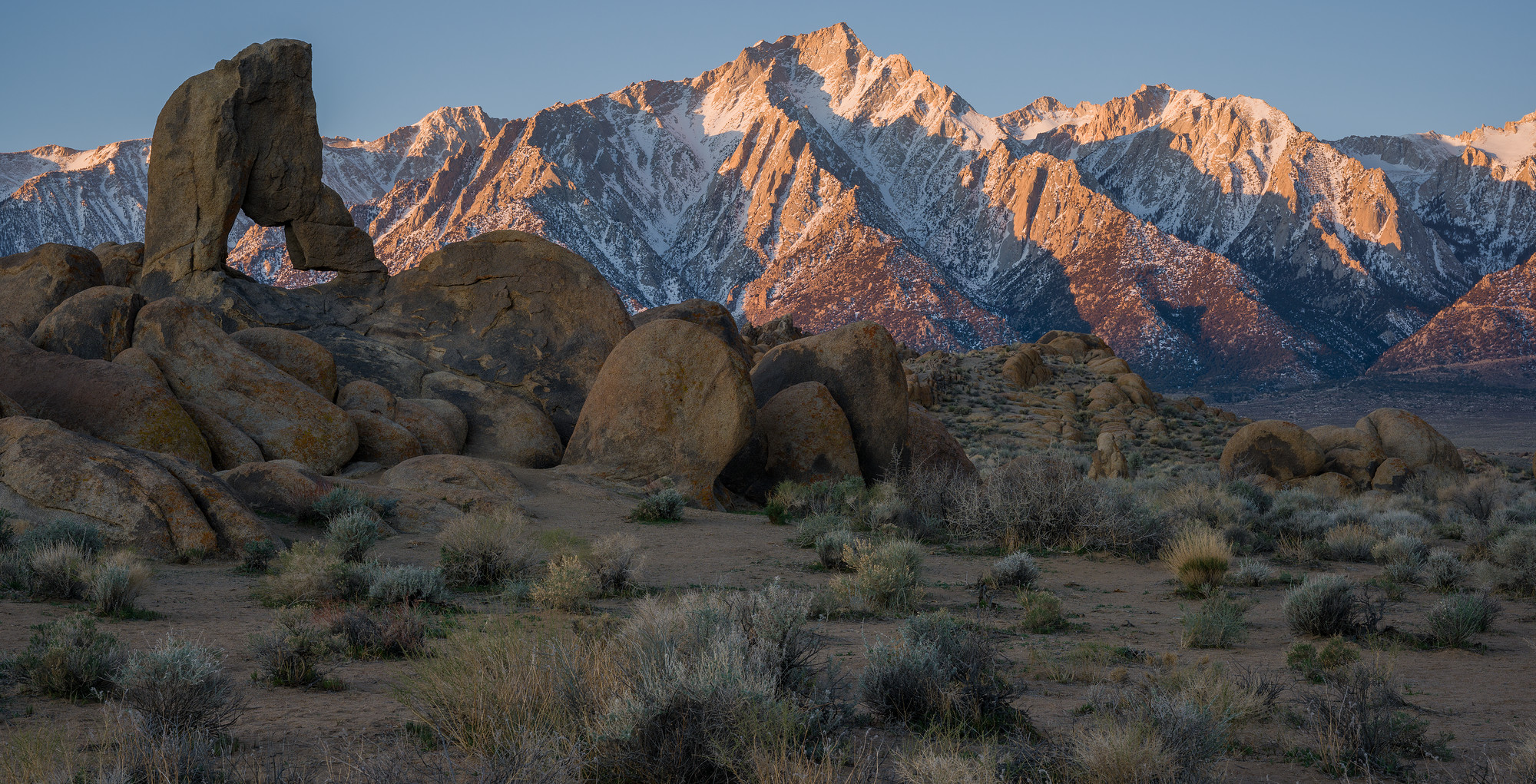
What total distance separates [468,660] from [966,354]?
59298 millimetres

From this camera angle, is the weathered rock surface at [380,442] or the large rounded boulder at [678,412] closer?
the weathered rock surface at [380,442]

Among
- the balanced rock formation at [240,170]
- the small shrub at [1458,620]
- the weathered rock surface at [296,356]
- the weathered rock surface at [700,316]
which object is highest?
the balanced rock formation at [240,170]

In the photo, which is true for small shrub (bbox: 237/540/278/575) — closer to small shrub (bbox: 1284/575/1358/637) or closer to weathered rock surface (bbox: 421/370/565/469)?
weathered rock surface (bbox: 421/370/565/469)

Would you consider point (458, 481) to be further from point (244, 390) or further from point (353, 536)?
point (353, 536)

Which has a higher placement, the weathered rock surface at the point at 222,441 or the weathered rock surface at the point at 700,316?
the weathered rock surface at the point at 700,316

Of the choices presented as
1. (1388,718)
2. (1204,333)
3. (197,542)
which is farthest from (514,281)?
(1204,333)

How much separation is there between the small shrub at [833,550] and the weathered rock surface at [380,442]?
7631mm

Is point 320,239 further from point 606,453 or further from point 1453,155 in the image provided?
point 1453,155

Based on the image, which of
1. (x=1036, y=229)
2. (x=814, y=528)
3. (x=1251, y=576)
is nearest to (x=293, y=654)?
(x=814, y=528)

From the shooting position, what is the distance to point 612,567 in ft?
28.5

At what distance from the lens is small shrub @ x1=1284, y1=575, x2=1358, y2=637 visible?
7734mm

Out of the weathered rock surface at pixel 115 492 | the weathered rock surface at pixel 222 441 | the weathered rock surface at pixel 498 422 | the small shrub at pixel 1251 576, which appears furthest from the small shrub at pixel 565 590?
the weathered rock surface at pixel 498 422

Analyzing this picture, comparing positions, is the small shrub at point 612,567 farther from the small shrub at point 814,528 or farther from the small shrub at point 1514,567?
the small shrub at point 1514,567

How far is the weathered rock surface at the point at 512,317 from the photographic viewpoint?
19.7m
